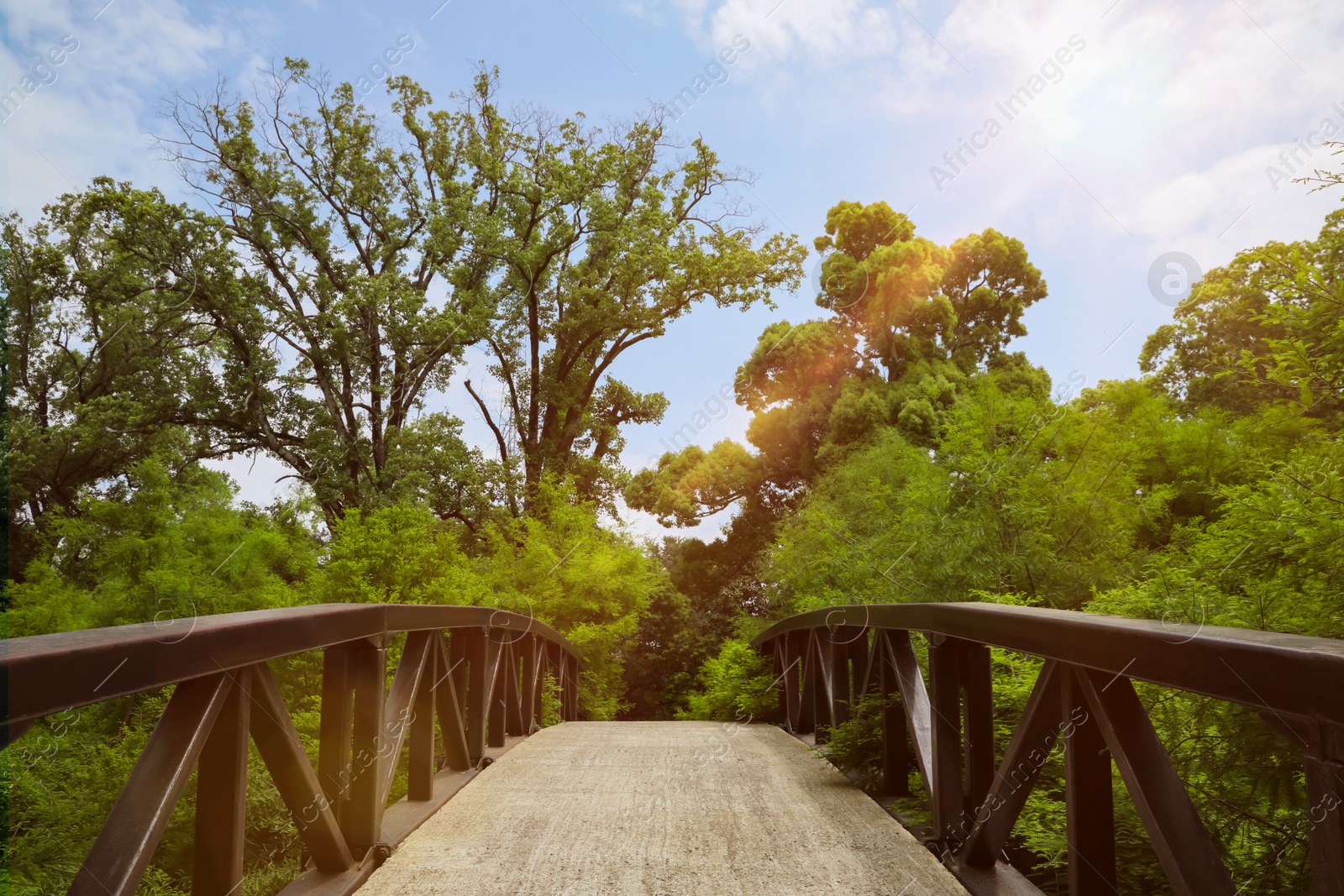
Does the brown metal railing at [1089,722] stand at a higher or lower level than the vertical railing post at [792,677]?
higher

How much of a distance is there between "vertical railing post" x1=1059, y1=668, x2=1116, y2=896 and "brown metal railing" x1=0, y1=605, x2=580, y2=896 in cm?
184

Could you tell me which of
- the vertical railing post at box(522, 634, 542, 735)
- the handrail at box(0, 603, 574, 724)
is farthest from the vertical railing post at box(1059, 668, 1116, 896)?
the vertical railing post at box(522, 634, 542, 735)

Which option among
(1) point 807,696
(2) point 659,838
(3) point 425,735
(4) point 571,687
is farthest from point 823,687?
(4) point 571,687

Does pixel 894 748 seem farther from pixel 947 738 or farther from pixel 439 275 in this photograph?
pixel 439 275

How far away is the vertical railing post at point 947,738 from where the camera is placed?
2.67 m

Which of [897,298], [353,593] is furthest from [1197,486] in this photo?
[897,298]

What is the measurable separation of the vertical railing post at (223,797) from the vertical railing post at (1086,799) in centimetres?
183

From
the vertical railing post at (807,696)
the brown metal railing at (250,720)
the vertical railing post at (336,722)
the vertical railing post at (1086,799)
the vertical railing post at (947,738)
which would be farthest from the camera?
the vertical railing post at (807,696)

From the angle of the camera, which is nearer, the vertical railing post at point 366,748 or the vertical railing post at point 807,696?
the vertical railing post at point 366,748

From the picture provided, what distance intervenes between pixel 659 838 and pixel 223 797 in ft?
5.37
